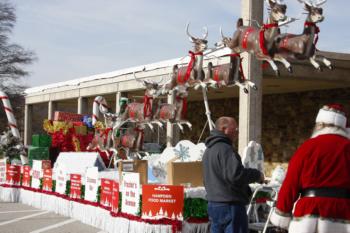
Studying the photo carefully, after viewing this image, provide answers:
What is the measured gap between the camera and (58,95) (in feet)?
99.8

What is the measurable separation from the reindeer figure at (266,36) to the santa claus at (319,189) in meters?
3.55

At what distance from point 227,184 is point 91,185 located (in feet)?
18.2

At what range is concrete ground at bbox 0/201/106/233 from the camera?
9.75m

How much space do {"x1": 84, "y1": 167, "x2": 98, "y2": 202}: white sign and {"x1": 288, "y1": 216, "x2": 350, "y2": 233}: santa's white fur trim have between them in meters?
6.69

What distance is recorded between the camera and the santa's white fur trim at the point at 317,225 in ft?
13.0

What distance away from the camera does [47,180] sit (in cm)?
1249

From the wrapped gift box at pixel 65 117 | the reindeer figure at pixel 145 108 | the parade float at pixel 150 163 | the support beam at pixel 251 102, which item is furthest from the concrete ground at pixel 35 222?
the wrapped gift box at pixel 65 117

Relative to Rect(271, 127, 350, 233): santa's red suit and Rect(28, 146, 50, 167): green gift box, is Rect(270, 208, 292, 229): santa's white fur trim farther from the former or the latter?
Rect(28, 146, 50, 167): green gift box

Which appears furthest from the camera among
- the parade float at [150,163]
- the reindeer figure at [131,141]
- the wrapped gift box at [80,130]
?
the wrapped gift box at [80,130]

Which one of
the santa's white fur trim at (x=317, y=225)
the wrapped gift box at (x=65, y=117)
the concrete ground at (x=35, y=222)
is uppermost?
the wrapped gift box at (x=65, y=117)

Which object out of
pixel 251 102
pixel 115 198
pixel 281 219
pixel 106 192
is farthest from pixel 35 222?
pixel 281 219

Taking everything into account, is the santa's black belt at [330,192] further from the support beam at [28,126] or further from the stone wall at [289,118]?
the support beam at [28,126]

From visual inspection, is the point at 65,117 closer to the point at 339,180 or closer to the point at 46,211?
the point at 46,211

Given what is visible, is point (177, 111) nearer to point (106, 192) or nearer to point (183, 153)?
point (183, 153)
